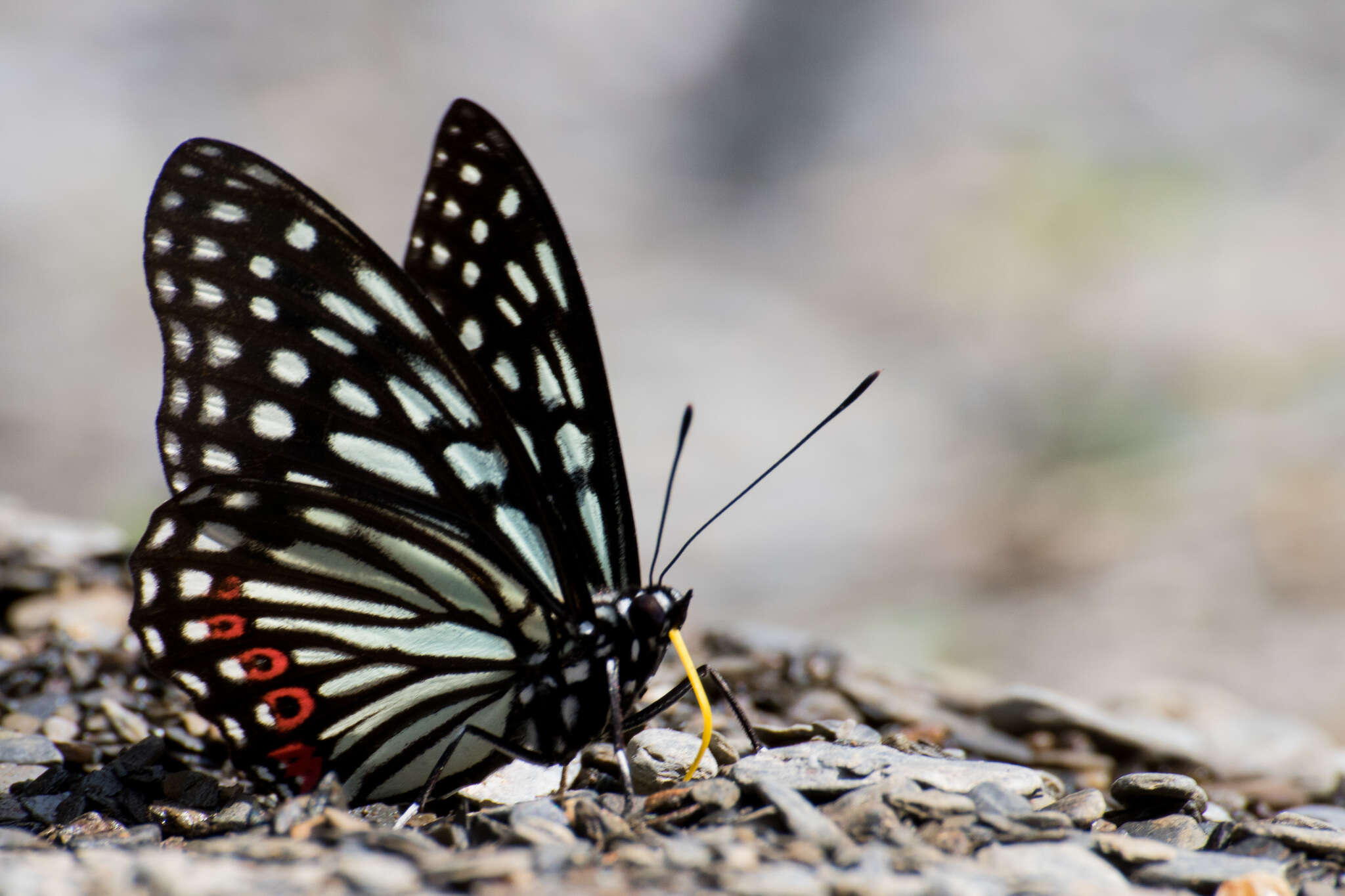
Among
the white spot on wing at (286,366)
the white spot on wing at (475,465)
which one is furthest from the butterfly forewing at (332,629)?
the white spot on wing at (286,366)

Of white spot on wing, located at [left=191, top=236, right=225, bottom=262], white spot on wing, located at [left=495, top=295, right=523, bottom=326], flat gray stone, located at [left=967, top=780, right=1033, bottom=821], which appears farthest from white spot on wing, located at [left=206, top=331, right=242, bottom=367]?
flat gray stone, located at [left=967, top=780, right=1033, bottom=821]

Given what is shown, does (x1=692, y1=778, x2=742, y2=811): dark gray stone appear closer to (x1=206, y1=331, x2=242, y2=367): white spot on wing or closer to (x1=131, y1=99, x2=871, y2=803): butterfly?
(x1=131, y1=99, x2=871, y2=803): butterfly

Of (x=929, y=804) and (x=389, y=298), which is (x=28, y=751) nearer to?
(x=389, y=298)

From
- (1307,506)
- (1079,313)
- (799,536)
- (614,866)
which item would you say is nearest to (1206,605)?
(1307,506)

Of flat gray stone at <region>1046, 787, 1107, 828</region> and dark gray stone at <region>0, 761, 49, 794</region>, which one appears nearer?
flat gray stone at <region>1046, 787, 1107, 828</region>

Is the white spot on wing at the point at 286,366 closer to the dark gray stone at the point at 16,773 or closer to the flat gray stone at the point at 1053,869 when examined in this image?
the dark gray stone at the point at 16,773

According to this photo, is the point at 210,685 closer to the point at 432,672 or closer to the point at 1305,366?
the point at 432,672
